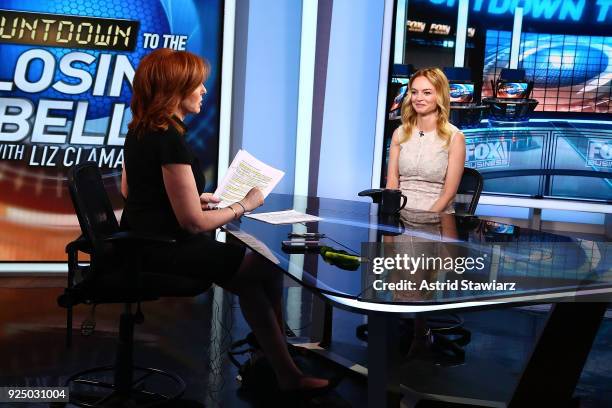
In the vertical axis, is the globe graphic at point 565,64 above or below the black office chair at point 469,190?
above

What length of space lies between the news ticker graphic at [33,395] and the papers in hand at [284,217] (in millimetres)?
986

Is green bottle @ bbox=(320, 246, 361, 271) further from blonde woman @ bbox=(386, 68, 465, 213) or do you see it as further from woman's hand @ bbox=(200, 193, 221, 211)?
blonde woman @ bbox=(386, 68, 465, 213)

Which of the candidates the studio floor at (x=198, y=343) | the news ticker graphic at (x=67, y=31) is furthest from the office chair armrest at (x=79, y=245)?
the news ticker graphic at (x=67, y=31)

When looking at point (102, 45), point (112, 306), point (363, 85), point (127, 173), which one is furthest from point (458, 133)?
point (102, 45)

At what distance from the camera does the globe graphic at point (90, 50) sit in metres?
4.93

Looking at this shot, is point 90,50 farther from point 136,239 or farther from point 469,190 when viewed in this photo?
point 136,239

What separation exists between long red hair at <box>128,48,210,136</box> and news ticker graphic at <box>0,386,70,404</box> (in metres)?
1.03

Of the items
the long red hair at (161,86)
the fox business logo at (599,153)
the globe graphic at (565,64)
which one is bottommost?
the fox business logo at (599,153)

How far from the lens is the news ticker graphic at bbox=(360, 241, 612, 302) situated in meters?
1.84

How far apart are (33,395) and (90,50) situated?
2.86m

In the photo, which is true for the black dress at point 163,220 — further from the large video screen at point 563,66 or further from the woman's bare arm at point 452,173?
the large video screen at point 563,66

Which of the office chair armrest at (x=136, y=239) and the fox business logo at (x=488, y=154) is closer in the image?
the office chair armrest at (x=136, y=239)

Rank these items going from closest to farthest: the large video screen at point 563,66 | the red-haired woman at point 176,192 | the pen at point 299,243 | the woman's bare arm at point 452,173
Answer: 1. the pen at point 299,243
2. the red-haired woman at point 176,192
3. the woman's bare arm at point 452,173
4. the large video screen at point 563,66

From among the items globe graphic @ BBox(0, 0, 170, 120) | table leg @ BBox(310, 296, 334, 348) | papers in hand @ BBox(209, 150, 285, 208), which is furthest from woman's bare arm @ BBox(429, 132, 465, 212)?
globe graphic @ BBox(0, 0, 170, 120)
